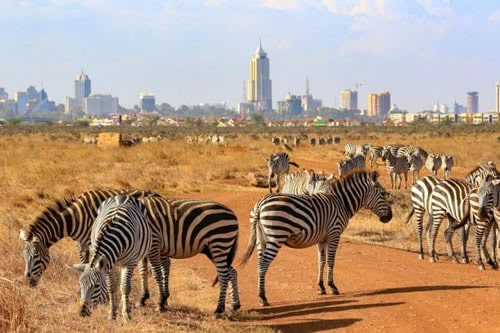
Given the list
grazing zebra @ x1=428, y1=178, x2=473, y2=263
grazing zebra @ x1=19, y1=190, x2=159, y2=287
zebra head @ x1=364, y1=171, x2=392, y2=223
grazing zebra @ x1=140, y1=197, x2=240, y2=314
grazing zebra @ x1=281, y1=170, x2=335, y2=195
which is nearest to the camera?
grazing zebra @ x1=19, y1=190, x2=159, y2=287

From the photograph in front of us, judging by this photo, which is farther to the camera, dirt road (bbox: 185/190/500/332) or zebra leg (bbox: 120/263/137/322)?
dirt road (bbox: 185/190/500/332)

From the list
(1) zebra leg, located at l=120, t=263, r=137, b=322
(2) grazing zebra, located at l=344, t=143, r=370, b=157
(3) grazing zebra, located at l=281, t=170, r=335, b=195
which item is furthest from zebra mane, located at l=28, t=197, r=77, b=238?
(2) grazing zebra, located at l=344, t=143, r=370, b=157

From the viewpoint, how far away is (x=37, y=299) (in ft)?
31.4

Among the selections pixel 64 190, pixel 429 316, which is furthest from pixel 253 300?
pixel 64 190

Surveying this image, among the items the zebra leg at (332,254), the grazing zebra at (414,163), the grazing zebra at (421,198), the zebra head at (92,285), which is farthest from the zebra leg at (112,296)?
the grazing zebra at (414,163)

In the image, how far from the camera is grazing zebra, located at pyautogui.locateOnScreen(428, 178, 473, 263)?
14.9m

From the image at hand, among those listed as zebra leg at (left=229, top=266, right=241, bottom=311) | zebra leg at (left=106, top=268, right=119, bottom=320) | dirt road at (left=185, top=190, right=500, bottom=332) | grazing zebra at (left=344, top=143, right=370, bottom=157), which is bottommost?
dirt road at (left=185, top=190, right=500, bottom=332)

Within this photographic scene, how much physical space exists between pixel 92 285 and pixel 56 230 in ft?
9.20

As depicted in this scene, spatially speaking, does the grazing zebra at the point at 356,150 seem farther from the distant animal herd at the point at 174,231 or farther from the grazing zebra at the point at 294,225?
the grazing zebra at the point at 294,225

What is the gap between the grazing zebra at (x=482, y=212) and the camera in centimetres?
1388

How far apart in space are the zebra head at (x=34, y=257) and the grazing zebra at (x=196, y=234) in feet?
4.30

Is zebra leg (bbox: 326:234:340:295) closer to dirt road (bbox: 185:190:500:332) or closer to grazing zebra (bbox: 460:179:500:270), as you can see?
dirt road (bbox: 185:190:500:332)

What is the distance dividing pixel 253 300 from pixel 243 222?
342 inches

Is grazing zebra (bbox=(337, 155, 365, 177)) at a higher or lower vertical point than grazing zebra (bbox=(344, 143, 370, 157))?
lower
